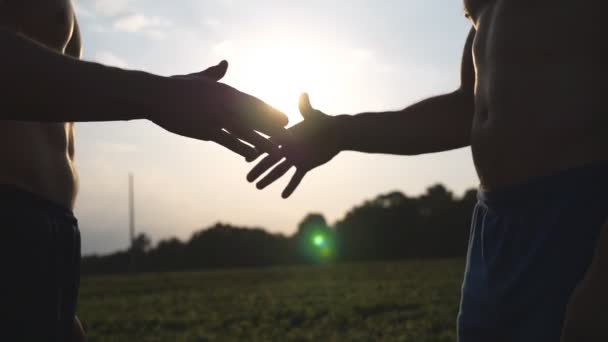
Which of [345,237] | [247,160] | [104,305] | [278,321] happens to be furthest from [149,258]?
[247,160]

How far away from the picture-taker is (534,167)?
5.94ft

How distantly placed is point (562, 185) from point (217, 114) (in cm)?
106

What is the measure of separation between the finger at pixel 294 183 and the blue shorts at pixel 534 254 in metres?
0.98

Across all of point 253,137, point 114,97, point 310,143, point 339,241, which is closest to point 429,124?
point 310,143

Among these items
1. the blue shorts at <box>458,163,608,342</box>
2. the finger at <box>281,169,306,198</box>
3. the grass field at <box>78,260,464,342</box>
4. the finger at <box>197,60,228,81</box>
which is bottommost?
the grass field at <box>78,260,464,342</box>

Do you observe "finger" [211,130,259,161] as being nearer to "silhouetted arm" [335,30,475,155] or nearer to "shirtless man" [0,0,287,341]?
"shirtless man" [0,0,287,341]

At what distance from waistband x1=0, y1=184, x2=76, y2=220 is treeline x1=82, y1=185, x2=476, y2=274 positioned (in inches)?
1206

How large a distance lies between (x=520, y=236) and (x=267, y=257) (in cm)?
3942

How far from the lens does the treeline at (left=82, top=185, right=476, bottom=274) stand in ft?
132

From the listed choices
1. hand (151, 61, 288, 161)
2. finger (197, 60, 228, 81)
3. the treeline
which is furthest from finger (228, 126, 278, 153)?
the treeline

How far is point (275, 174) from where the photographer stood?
268 cm

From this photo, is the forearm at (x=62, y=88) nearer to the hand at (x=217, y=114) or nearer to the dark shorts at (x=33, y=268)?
the hand at (x=217, y=114)

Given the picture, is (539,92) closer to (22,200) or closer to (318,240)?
(22,200)

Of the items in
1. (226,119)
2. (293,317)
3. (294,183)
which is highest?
(226,119)
